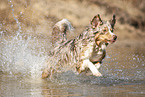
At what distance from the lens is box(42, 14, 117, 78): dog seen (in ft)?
19.1

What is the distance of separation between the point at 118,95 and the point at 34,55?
10.9 feet

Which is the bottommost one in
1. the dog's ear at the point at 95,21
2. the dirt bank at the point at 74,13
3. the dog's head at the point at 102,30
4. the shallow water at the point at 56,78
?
the shallow water at the point at 56,78

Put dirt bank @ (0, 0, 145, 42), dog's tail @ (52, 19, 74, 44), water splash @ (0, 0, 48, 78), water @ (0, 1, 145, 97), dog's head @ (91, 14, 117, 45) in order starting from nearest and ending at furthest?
1. water @ (0, 1, 145, 97)
2. dog's head @ (91, 14, 117, 45)
3. dog's tail @ (52, 19, 74, 44)
4. water splash @ (0, 0, 48, 78)
5. dirt bank @ (0, 0, 145, 42)

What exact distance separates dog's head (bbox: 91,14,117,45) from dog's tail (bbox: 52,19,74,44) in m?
0.86

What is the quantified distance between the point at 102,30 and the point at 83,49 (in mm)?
446

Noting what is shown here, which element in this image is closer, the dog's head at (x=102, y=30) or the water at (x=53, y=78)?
the water at (x=53, y=78)

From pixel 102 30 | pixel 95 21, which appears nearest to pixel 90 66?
pixel 102 30

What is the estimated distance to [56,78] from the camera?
20.8 ft

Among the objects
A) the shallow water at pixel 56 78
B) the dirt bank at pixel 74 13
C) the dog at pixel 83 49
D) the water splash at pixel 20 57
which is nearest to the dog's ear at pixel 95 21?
the dog at pixel 83 49

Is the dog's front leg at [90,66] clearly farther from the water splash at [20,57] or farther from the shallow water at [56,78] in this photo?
the water splash at [20,57]

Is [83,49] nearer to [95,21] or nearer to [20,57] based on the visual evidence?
[95,21]

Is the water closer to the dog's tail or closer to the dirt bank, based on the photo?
the dog's tail

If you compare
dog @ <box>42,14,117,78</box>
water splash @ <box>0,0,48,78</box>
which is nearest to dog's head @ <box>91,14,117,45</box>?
Result: dog @ <box>42,14,117,78</box>

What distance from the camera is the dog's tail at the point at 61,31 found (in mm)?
6578
